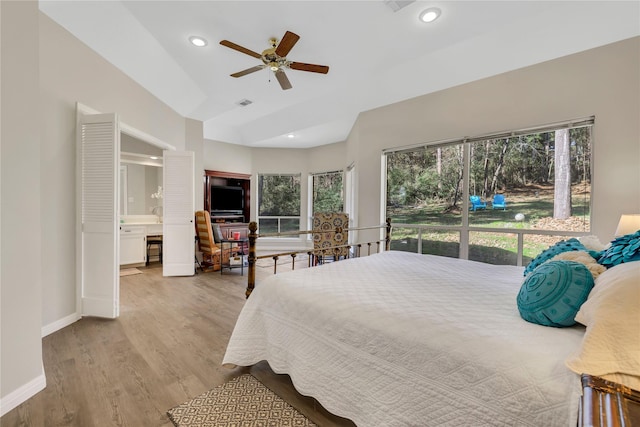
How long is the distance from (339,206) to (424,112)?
126 inches

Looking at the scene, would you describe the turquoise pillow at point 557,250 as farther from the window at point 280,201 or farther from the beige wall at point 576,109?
the window at point 280,201

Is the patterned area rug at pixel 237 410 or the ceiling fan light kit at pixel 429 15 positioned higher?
the ceiling fan light kit at pixel 429 15

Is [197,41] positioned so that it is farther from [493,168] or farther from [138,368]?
[493,168]

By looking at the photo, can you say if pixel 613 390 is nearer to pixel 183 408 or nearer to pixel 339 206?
pixel 183 408

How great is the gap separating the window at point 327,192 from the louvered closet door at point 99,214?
4.75 m

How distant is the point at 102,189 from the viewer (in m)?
2.77

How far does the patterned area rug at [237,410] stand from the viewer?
1.44 metres

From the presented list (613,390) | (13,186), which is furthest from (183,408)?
(613,390)

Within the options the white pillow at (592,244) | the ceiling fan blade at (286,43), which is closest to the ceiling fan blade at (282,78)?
the ceiling fan blade at (286,43)

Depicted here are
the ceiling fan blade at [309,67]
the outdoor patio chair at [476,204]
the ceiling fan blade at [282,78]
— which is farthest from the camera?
the outdoor patio chair at [476,204]

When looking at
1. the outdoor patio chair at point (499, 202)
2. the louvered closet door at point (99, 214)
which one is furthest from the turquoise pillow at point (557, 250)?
the louvered closet door at point (99, 214)

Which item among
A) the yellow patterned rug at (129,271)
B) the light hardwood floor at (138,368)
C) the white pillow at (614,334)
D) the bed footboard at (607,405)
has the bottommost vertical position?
the light hardwood floor at (138,368)

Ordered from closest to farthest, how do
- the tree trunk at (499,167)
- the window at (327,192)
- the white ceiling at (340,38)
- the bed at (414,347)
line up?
the bed at (414,347), the white ceiling at (340,38), the tree trunk at (499,167), the window at (327,192)

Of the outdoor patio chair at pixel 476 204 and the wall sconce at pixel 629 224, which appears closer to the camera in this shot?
the wall sconce at pixel 629 224
